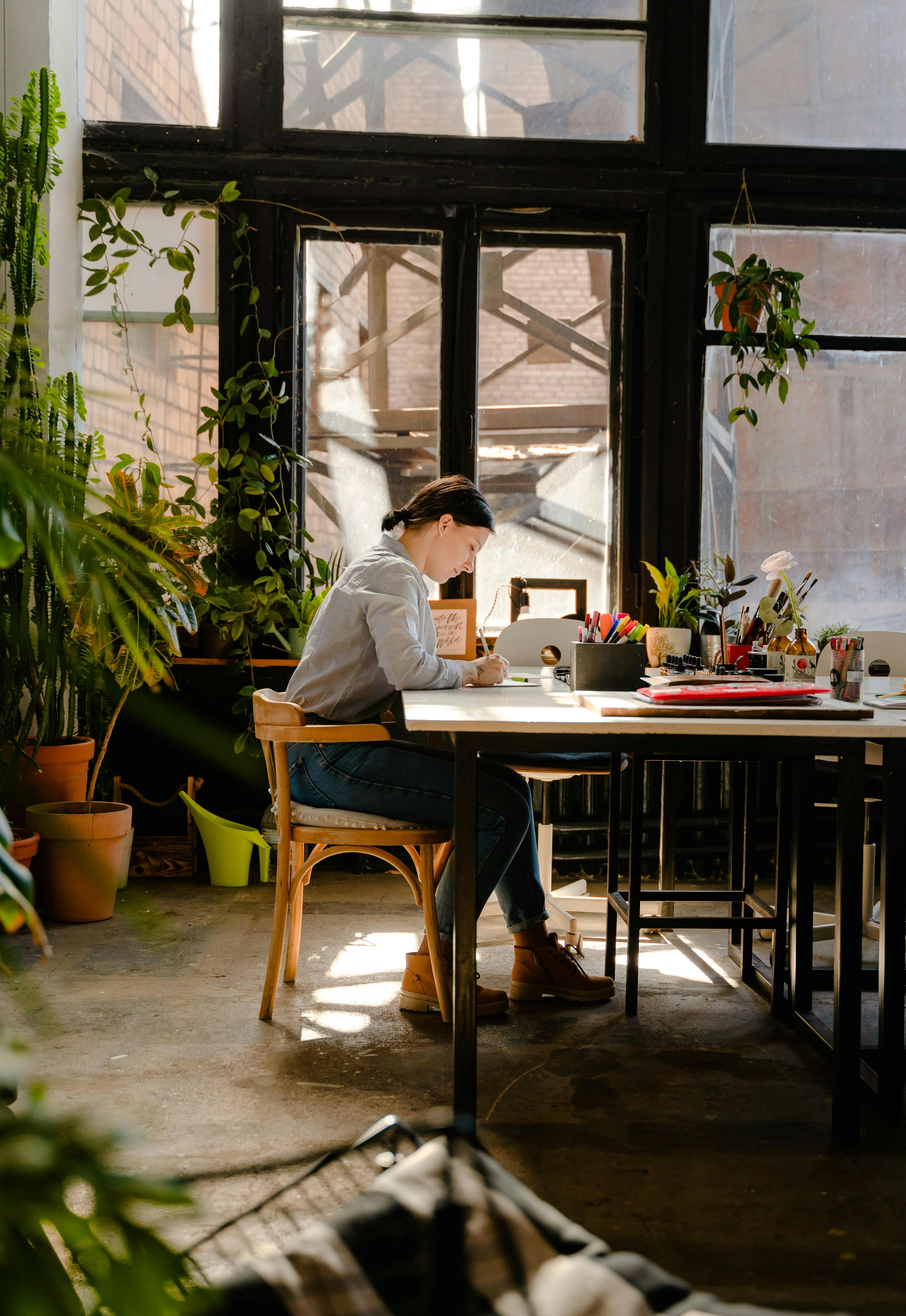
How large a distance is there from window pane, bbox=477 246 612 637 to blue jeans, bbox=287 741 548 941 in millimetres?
2066

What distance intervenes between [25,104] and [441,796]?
8.17ft

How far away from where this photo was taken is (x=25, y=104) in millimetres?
3230

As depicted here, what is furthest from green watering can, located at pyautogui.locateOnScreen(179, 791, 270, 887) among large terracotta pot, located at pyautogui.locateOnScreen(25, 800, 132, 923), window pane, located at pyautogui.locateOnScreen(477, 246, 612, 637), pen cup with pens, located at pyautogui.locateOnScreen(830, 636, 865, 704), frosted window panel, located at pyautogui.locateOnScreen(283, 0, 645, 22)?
frosted window panel, located at pyautogui.locateOnScreen(283, 0, 645, 22)

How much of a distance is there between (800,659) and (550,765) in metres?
0.80

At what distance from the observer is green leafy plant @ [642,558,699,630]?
13.0 feet

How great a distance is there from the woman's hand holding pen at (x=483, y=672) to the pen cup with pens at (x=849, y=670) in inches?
30.4

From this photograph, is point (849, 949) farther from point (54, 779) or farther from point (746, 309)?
point (746, 309)

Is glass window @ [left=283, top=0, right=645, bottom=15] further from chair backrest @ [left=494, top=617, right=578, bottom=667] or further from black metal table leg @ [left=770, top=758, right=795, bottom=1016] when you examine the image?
black metal table leg @ [left=770, top=758, right=795, bottom=1016]

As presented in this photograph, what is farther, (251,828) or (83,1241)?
(251,828)

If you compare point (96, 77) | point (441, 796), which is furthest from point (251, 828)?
point (96, 77)

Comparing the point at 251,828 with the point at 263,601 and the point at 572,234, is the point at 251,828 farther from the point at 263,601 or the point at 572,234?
the point at 572,234

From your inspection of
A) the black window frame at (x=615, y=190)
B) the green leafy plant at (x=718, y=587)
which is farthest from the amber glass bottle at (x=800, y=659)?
the black window frame at (x=615, y=190)

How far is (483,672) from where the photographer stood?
2.62m

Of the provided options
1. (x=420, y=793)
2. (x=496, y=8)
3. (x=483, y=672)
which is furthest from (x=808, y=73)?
(x=420, y=793)
